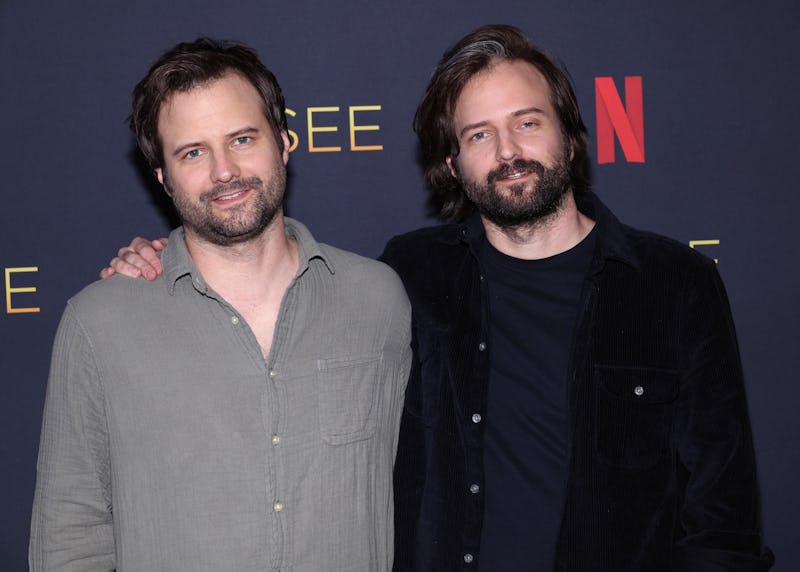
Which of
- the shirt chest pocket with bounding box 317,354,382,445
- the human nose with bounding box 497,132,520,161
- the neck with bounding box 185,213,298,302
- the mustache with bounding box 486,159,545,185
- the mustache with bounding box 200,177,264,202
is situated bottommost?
the shirt chest pocket with bounding box 317,354,382,445

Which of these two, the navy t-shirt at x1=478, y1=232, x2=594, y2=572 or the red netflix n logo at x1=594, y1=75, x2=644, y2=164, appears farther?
the red netflix n logo at x1=594, y1=75, x2=644, y2=164

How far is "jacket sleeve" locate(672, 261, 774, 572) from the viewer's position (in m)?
1.66

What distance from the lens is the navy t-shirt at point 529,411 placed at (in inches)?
67.6

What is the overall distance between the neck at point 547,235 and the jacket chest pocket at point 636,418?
0.36 metres

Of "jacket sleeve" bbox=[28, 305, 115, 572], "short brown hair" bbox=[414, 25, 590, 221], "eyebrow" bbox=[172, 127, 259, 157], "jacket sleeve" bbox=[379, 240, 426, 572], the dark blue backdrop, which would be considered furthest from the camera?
the dark blue backdrop

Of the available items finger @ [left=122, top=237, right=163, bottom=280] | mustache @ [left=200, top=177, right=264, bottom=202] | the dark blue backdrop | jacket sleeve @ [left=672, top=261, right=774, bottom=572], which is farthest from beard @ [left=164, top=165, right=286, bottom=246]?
jacket sleeve @ [left=672, top=261, right=774, bottom=572]

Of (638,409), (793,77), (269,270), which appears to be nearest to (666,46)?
(793,77)

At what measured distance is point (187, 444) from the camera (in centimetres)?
166

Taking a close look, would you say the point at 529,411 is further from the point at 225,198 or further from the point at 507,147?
the point at 225,198

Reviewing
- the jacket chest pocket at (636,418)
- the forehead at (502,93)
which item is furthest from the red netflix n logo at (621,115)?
the jacket chest pocket at (636,418)

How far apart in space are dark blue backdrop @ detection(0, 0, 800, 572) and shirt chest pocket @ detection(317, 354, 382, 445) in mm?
773

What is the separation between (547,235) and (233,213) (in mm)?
752

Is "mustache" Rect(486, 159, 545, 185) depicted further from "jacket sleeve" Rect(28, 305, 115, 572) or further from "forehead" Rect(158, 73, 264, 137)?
"jacket sleeve" Rect(28, 305, 115, 572)

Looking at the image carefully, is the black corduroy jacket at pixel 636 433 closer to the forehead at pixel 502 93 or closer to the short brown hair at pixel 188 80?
the forehead at pixel 502 93
